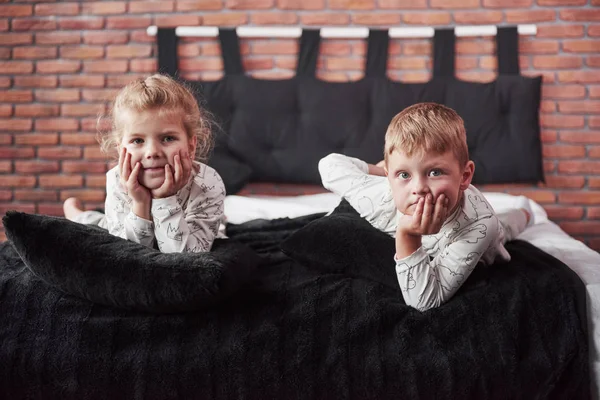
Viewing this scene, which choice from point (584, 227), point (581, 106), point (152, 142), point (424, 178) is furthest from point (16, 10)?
point (584, 227)

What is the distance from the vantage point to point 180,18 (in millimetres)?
3197

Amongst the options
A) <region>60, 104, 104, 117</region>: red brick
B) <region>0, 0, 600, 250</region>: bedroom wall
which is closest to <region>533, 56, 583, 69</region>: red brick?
<region>0, 0, 600, 250</region>: bedroom wall

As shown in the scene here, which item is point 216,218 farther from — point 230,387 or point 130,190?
point 230,387

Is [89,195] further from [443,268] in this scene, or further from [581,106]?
[581,106]

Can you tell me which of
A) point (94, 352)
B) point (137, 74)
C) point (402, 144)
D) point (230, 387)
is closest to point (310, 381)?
point (230, 387)

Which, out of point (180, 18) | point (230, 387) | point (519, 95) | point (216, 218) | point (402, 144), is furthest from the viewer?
point (180, 18)

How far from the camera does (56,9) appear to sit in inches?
128

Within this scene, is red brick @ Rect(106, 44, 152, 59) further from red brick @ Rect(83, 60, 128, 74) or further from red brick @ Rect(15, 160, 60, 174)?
red brick @ Rect(15, 160, 60, 174)

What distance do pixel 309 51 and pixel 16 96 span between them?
1618 mm

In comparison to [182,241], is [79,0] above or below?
above

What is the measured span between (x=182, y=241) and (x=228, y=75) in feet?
5.58

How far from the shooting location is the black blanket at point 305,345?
4.17ft

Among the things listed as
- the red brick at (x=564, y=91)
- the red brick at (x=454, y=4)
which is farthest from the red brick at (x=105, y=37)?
the red brick at (x=564, y=91)

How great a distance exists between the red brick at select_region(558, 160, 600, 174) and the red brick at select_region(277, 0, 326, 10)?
148cm
